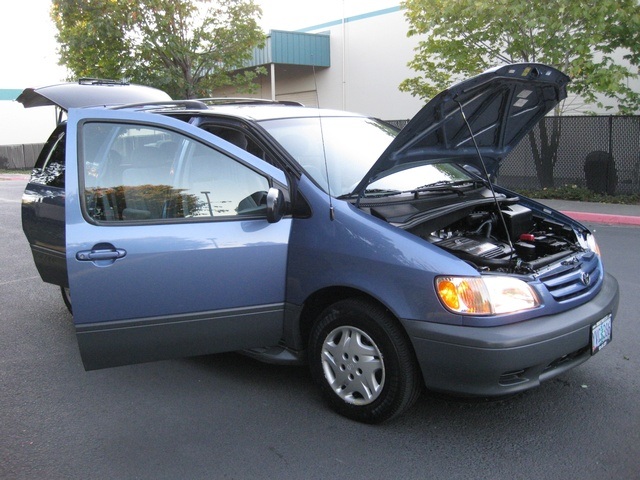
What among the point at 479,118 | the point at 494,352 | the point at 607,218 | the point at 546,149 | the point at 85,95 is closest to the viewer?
the point at 494,352

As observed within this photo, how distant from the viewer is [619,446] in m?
3.12

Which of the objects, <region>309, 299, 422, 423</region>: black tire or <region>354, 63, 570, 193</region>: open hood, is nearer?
<region>309, 299, 422, 423</region>: black tire

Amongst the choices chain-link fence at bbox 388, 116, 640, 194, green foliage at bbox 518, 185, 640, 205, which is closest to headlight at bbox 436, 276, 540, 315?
green foliage at bbox 518, 185, 640, 205

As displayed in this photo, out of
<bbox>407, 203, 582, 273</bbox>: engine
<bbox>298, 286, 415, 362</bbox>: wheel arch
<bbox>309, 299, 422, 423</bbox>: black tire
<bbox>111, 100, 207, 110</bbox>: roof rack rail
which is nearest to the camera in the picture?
<bbox>309, 299, 422, 423</bbox>: black tire

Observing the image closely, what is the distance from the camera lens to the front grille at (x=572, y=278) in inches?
127

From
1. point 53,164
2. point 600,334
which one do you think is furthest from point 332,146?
point 53,164

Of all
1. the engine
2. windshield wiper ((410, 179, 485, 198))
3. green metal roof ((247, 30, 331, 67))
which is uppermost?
green metal roof ((247, 30, 331, 67))

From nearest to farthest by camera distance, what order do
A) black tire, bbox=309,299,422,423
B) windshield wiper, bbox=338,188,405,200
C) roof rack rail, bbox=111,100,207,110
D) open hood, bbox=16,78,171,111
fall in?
black tire, bbox=309,299,422,423
windshield wiper, bbox=338,188,405,200
roof rack rail, bbox=111,100,207,110
open hood, bbox=16,78,171,111

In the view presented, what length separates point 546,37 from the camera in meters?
12.5

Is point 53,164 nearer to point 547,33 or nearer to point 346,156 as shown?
point 346,156

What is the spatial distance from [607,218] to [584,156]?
136 inches

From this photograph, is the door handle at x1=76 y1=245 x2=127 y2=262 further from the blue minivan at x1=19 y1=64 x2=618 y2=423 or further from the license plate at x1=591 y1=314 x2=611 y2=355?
the license plate at x1=591 y1=314 x2=611 y2=355

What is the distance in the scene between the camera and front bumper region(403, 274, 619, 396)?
2.93m

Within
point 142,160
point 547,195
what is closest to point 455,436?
point 142,160
